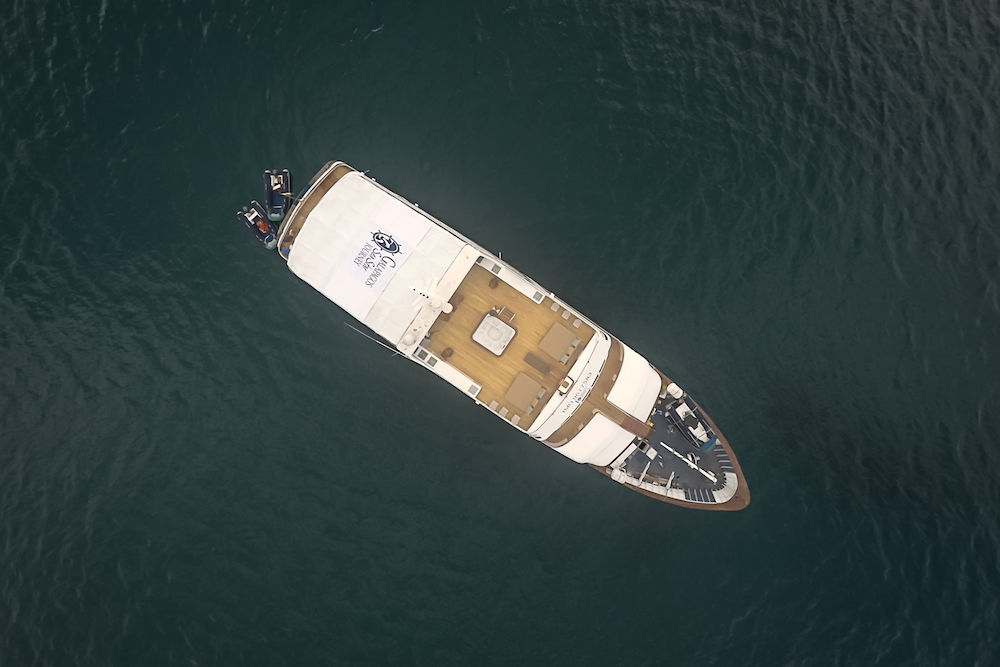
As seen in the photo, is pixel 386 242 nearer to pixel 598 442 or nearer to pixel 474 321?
pixel 474 321

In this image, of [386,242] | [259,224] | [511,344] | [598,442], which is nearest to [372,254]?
[386,242]

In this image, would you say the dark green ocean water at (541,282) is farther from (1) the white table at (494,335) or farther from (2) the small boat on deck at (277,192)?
(1) the white table at (494,335)

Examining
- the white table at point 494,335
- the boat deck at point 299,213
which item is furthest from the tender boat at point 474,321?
the boat deck at point 299,213

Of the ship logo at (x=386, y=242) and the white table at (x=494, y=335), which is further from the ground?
the ship logo at (x=386, y=242)

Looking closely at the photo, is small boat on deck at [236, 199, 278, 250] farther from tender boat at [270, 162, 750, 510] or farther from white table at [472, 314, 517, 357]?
white table at [472, 314, 517, 357]

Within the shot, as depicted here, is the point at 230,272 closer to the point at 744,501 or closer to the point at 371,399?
the point at 371,399

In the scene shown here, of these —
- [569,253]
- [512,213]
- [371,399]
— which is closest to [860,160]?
[569,253]
